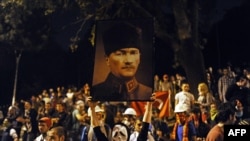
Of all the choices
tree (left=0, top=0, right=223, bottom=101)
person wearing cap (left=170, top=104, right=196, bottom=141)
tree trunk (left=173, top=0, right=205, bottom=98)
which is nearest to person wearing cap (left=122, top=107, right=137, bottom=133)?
person wearing cap (left=170, top=104, right=196, bottom=141)

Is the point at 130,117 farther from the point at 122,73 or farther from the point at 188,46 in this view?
the point at 188,46

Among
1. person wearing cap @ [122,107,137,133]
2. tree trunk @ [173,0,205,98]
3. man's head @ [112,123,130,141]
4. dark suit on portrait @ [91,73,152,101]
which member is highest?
tree trunk @ [173,0,205,98]

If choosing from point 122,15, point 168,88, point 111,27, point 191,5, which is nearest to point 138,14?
point 122,15

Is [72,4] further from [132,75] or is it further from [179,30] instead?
[132,75]

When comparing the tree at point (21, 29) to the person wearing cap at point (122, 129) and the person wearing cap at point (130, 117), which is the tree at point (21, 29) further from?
the person wearing cap at point (122, 129)

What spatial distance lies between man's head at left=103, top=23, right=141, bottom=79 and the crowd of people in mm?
756

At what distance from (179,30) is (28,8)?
4.41 meters

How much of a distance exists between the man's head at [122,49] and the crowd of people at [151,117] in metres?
0.76

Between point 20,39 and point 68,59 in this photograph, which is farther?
point 68,59

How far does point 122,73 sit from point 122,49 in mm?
362

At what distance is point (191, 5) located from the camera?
15.8m

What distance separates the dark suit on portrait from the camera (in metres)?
7.40

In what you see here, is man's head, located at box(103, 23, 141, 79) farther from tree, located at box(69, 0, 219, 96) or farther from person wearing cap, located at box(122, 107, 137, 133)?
tree, located at box(69, 0, 219, 96)

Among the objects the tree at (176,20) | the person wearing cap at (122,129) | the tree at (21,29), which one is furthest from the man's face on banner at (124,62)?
the tree at (21,29)
